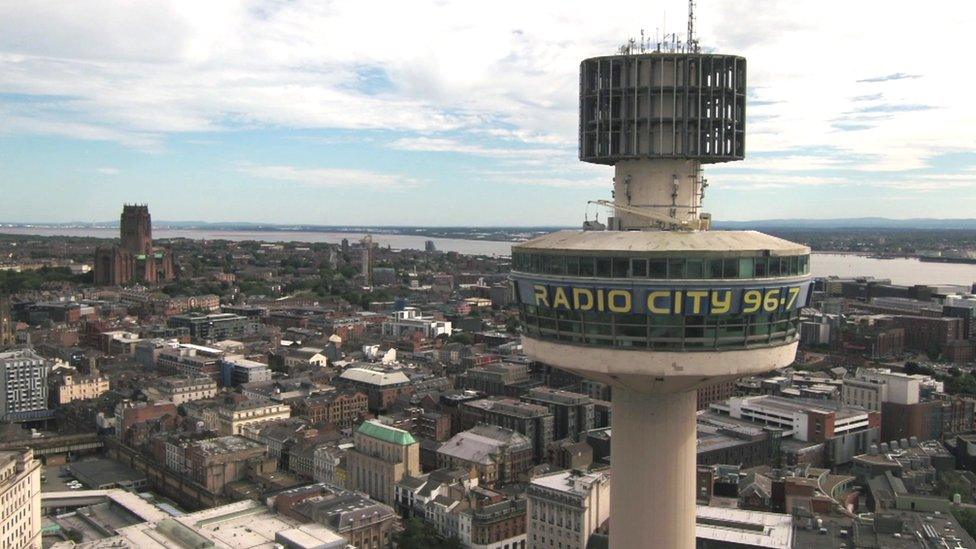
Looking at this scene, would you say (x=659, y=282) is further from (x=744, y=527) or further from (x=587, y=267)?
(x=744, y=527)

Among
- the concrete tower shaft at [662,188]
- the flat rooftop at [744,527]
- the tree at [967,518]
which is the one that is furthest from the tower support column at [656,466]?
the tree at [967,518]

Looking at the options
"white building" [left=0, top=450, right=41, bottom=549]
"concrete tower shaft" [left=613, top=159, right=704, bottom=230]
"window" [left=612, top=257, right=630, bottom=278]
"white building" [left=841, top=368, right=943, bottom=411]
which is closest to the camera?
"window" [left=612, top=257, right=630, bottom=278]

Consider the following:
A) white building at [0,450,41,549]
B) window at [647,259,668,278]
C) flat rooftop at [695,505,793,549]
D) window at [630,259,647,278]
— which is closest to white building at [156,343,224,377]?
white building at [0,450,41,549]

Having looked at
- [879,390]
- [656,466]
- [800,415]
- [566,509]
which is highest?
[656,466]

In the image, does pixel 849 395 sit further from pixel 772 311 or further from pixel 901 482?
pixel 772 311

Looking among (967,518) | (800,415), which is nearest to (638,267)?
(967,518)

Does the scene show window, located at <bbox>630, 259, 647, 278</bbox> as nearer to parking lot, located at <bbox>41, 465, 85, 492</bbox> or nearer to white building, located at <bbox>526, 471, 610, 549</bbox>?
white building, located at <bbox>526, 471, 610, 549</bbox>
